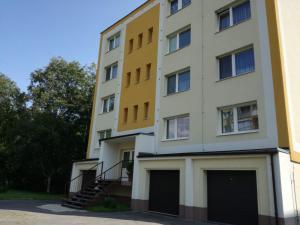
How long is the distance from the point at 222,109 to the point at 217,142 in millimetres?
1854

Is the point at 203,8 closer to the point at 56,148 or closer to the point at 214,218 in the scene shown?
the point at 214,218

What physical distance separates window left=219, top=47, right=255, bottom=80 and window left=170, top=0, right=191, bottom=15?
5.95 m

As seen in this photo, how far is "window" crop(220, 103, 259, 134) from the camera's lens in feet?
45.1

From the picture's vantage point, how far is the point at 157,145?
1792cm

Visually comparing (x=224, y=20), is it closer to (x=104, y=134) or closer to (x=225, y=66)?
(x=225, y=66)

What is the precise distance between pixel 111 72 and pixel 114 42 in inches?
121

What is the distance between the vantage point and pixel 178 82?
60.3 ft

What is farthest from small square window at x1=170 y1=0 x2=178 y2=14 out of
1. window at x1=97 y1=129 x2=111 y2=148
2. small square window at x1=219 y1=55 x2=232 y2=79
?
window at x1=97 y1=129 x2=111 y2=148

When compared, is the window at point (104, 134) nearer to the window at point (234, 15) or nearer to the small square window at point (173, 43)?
the small square window at point (173, 43)

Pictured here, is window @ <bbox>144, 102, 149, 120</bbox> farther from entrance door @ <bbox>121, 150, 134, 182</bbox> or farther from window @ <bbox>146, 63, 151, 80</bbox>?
entrance door @ <bbox>121, 150, 134, 182</bbox>

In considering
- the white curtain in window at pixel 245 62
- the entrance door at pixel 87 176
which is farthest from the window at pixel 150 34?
the entrance door at pixel 87 176

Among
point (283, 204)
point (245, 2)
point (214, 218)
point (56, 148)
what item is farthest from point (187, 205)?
point (56, 148)

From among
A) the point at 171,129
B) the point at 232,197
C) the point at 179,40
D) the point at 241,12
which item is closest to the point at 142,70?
the point at 179,40

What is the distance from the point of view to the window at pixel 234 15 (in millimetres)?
15823
